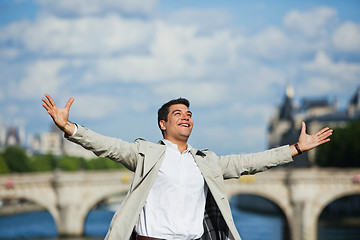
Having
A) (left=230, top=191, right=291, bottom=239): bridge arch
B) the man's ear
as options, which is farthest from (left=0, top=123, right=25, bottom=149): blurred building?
the man's ear

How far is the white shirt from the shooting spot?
13.5 ft

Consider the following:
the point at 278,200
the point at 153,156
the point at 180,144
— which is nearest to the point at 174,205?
the point at 153,156

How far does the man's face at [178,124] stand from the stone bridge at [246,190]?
2980 centimetres

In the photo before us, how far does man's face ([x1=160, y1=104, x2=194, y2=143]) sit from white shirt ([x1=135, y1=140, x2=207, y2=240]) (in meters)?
0.16

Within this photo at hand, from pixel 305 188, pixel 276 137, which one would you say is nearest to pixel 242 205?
pixel 305 188

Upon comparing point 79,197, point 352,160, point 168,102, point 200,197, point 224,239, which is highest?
point 352,160

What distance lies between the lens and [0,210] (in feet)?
187

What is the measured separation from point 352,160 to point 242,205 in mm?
22442

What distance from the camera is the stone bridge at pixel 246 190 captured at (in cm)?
3397

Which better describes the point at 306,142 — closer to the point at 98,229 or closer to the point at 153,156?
the point at 153,156

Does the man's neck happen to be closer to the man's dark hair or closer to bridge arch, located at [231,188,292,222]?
the man's dark hair

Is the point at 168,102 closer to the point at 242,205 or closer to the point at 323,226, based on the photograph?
the point at 323,226

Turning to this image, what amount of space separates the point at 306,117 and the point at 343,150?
3424 centimetres

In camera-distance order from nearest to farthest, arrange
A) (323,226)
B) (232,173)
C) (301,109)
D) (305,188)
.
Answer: (232,173)
(305,188)
(323,226)
(301,109)
